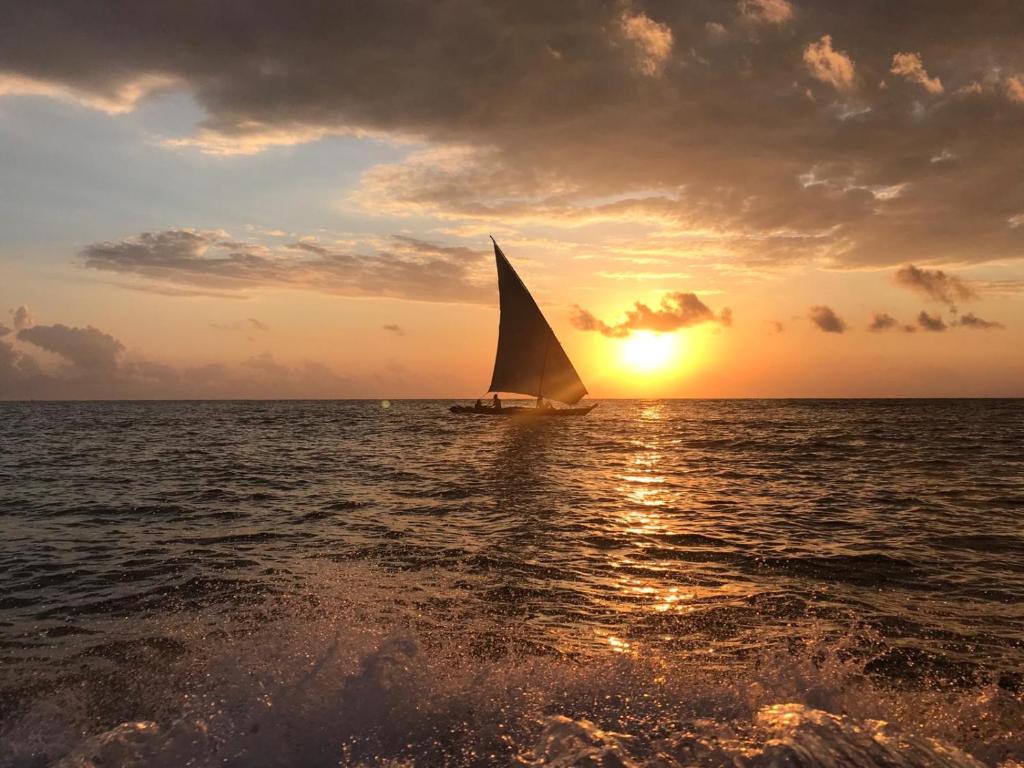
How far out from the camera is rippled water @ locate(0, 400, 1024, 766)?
17.1ft

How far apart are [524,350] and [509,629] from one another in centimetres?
5307

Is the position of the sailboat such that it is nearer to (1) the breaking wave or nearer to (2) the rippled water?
(2) the rippled water

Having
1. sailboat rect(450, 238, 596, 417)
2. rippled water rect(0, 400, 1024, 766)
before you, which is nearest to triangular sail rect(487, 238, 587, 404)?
sailboat rect(450, 238, 596, 417)

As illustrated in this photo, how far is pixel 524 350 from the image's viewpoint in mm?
60719

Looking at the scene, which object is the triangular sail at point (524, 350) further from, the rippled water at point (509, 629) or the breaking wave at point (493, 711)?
the breaking wave at point (493, 711)

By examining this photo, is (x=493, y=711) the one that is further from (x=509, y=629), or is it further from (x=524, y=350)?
(x=524, y=350)

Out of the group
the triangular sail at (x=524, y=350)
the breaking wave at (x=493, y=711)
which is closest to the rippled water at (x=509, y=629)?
A: the breaking wave at (x=493, y=711)

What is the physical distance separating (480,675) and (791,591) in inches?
226

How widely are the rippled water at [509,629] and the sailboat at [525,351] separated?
132 feet

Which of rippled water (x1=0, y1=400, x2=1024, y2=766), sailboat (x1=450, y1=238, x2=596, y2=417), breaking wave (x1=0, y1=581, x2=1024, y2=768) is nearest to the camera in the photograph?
breaking wave (x1=0, y1=581, x2=1024, y2=768)

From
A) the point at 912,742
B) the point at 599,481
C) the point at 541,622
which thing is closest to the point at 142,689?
the point at 541,622

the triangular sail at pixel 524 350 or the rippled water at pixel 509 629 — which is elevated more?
the triangular sail at pixel 524 350

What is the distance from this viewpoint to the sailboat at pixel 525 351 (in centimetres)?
5788

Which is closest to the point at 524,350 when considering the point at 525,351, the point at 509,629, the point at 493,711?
the point at 525,351
